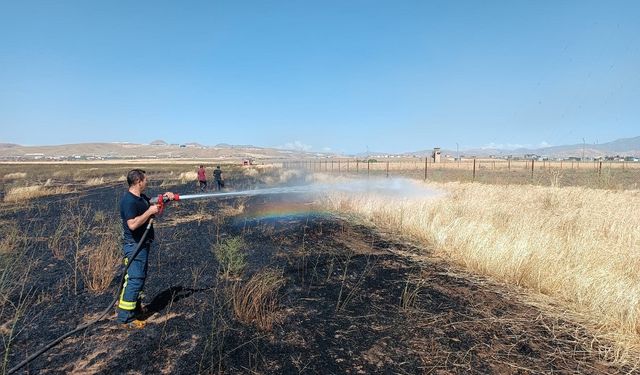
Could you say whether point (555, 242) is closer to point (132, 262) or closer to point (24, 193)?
point (132, 262)

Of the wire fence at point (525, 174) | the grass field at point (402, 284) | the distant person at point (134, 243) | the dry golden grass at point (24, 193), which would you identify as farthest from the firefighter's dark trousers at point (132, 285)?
the dry golden grass at point (24, 193)

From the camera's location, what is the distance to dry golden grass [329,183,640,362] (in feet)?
15.0

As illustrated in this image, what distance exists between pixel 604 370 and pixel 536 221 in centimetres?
582

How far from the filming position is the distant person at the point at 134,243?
414 cm

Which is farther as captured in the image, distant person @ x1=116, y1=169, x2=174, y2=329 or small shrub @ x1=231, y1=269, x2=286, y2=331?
small shrub @ x1=231, y1=269, x2=286, y2=331

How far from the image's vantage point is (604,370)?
3371 mm

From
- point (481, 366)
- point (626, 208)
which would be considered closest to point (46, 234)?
point (481, 366)

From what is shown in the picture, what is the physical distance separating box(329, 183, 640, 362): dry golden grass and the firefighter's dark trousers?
569cm

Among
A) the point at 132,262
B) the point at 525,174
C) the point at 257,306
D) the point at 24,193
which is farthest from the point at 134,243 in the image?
the point at 525,174

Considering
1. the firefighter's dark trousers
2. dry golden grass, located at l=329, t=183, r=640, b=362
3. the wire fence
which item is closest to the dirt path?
the firefighter's dark trousers

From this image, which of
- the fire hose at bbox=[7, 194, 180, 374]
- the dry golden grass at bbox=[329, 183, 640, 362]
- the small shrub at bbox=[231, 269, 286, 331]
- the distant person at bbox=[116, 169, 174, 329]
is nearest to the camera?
the fire hose at bbox=[7, 194, 180, 374]

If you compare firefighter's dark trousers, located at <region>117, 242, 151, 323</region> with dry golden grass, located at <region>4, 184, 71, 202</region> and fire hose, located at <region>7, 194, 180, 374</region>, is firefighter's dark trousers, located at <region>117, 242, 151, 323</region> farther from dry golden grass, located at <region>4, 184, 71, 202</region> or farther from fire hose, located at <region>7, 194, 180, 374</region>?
dry golden grass, located at <region>4, 184, 71, 202</region>

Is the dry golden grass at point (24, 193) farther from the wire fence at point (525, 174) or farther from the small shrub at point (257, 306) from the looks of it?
the wire fence at point (525, 174)

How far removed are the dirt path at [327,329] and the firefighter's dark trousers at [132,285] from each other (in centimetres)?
20
